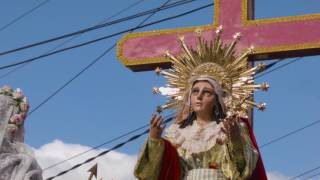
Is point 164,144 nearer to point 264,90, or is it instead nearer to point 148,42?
point 264,90

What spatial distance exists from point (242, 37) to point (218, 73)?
1173 mm

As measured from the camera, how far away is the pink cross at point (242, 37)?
6293 mm

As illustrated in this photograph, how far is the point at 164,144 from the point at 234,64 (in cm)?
80

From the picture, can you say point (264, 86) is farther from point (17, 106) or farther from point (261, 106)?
point (17, 106)

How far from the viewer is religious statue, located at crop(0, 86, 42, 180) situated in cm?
589

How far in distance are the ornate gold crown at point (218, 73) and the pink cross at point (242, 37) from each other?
2.91 feet

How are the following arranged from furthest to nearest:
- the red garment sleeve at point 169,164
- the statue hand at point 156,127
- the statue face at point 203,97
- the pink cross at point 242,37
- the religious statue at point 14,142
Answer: the pink cross at point 242,37 → the religious statue at point 14,142 → the statue face at point 203,97 → the red garment sleeve at point 169,164 → the statue hand at point 156,127

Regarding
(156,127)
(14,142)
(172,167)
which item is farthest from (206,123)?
(14,142)

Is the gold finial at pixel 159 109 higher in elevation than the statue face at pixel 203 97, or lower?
lower

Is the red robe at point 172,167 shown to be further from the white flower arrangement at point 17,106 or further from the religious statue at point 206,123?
the white flower arrangement at point 17,106

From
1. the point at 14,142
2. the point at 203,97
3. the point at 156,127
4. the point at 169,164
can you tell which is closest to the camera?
the point at 156,127

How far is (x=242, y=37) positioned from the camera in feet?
21.0

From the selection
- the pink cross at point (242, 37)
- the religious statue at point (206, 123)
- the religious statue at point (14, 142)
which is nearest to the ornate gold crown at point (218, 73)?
the religious statue at point (206, 123)

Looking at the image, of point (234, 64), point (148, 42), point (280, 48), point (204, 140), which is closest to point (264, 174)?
point (204, 140)
